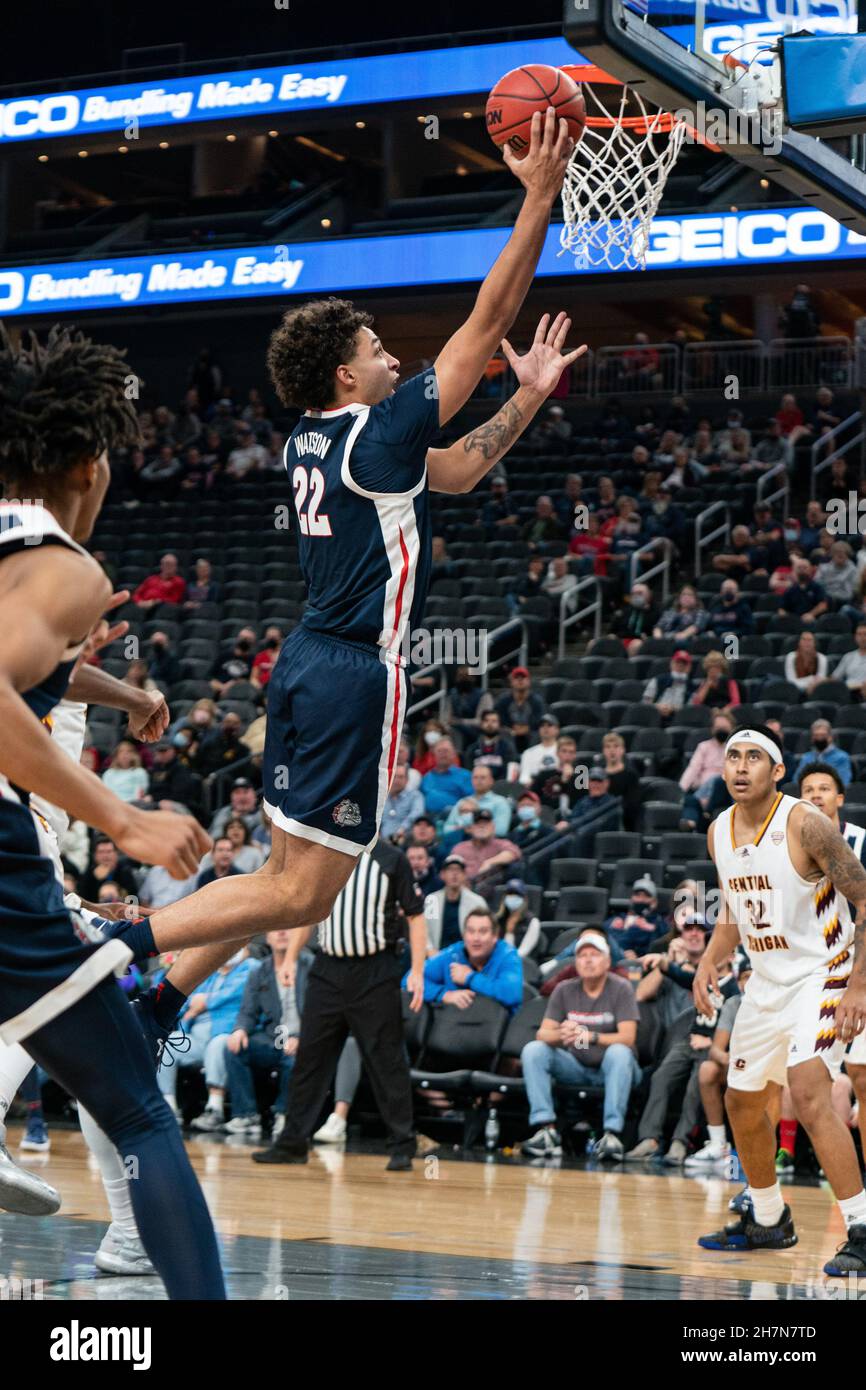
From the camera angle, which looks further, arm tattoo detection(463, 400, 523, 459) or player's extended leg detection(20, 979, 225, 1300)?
arm tattoo detection(463, 400, 523, 459)

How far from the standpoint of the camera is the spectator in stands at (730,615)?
15734mm

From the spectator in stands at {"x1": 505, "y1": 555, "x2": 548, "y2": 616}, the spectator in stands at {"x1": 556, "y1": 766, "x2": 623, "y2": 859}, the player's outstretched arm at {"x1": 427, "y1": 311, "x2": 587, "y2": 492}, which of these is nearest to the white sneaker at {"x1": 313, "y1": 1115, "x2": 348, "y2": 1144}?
the spectator in stands at {"x1": 556, "y1": 766, "x2": 623, "y2": 859}

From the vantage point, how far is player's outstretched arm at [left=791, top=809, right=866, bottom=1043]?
6.12m

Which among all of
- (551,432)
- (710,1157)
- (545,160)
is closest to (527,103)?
(545,160)

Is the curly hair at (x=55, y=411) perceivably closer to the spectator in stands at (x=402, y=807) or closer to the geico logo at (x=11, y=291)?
the spectator in stands at (x=402, y=807)

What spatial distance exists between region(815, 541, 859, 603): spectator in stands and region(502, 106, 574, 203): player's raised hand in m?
11.3

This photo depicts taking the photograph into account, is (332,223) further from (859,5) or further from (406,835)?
(859,5)

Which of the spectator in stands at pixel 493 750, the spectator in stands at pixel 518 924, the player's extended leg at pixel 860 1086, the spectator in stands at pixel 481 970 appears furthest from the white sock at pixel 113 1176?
the spectator in stands at pixel 493 750

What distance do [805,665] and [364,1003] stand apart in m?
6.08

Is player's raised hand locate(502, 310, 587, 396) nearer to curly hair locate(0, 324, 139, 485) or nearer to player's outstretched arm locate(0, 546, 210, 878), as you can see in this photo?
curly hair locate(0, 324, 139, 485)

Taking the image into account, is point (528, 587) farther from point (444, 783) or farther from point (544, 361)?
point (544, 361)

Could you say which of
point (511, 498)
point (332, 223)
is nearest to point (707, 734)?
point (511, 498)

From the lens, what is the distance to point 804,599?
15.6 meters

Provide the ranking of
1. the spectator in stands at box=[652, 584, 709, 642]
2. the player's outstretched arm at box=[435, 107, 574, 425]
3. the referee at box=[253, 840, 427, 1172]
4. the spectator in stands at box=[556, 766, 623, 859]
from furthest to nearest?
the spectator in stands at box=[652, 584, 709, 642], the spectator in stands at box=[556, 766, 623, 859], the referee at box=[253, 840, 427, 1172], the player's outstretched arm at box=[435, 107, 574, 425]
